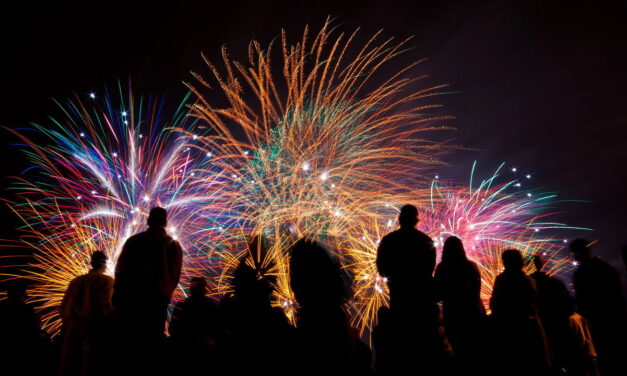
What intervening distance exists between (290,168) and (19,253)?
33.0ft

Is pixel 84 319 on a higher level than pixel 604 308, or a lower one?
higher

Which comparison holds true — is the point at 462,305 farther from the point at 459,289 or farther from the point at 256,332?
the point at 256,332

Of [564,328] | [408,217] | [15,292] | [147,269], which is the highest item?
[408,217]

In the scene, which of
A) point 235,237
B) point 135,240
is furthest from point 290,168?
point 135,240

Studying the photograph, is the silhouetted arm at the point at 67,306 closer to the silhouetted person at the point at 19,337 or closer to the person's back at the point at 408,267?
the silhouetted person at the point at 19,337

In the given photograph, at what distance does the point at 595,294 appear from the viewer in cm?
569

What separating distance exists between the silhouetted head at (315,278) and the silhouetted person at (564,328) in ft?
14.2

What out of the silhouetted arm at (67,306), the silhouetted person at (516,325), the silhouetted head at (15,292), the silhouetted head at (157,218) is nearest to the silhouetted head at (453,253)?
the silhouetted person at (516,325)

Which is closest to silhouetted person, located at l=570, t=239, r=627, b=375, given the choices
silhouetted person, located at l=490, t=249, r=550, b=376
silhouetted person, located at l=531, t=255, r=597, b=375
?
silhouetted person, located at l=531, t=255, r=597, b=375

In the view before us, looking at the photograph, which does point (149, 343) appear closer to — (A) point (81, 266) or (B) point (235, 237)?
(B) point (235, 237)

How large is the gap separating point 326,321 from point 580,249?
17.4 ft

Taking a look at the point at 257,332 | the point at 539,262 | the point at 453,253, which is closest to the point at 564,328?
the point at 539,262

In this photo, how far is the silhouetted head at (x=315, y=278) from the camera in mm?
2947

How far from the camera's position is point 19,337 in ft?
18.4
